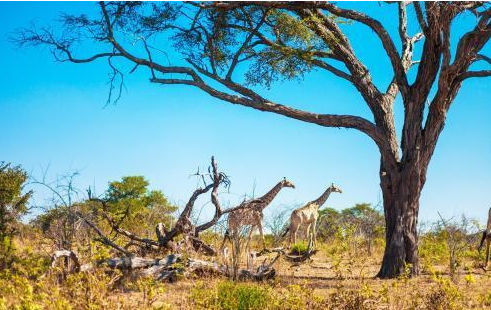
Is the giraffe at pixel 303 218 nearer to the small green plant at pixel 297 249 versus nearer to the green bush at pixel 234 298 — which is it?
the small green plant at pixel 297 249

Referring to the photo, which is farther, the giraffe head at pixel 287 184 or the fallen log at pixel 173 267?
the giraffe head at pixel 287 184

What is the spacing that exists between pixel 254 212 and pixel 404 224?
363cm

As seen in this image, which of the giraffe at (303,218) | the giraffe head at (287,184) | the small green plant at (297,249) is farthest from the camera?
the giraffe head at (287,184)

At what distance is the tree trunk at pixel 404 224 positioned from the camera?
1280 centimetres

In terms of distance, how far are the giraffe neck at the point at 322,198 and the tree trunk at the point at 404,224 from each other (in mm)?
5723

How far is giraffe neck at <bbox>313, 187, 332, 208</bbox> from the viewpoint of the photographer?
18781 millimetres

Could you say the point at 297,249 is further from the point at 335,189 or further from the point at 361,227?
the point at 361,227

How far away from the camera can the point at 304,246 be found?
17000 millimetres

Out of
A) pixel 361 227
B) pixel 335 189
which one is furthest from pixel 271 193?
pixel 361 227

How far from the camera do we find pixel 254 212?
48.7 feet

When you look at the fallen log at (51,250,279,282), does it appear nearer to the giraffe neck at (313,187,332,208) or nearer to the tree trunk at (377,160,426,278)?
the tree trunk at (377,160,426,278)

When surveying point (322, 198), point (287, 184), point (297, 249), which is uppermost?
point (287, 184)

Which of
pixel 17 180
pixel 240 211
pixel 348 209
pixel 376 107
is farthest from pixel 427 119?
pixel 348 209

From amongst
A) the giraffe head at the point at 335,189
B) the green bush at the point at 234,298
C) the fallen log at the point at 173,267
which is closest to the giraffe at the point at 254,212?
the fallen log at the point at 173,267
